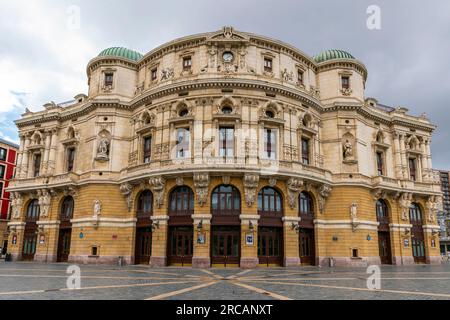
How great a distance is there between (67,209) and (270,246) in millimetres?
25212

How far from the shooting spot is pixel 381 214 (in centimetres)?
4406

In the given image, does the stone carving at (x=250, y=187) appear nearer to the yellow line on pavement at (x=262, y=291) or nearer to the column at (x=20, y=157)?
the yellow line on pavement at (x=262, y=291)

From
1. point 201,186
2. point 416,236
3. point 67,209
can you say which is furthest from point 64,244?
point 416,236

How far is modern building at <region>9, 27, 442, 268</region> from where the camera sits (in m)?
35.3

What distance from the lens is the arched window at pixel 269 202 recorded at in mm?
35897

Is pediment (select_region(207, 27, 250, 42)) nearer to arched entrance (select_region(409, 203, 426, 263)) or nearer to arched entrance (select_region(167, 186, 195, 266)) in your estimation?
arched entrance (select_region(167, 186, 195, 266))

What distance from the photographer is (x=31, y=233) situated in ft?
153

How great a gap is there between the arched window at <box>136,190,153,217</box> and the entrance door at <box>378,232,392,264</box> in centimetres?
2743

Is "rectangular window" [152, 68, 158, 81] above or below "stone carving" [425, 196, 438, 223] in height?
above

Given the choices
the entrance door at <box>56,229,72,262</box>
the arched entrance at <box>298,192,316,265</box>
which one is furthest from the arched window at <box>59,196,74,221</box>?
the arched entrance at <box>298,192,316,265</box>

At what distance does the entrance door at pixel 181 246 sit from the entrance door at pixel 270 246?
22.3 ft
